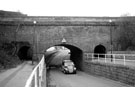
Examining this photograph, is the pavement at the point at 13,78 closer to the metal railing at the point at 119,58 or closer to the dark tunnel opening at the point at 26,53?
the metal railing at the point at 119,58

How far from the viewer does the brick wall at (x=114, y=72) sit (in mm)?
14364

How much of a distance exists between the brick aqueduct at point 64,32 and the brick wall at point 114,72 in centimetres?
640

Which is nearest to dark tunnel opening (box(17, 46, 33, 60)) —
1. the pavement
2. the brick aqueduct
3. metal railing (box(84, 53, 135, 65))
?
the brick aqueduct

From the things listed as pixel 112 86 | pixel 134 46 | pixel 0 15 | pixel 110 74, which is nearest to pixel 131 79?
pixel 112 86

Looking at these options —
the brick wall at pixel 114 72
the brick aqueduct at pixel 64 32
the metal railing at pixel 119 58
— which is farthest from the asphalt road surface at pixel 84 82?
the brick aqueduct at pixel 64 32

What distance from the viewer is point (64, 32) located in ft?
99.2

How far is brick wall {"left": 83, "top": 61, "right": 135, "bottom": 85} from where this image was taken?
566 inches

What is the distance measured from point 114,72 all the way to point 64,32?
14181 mm

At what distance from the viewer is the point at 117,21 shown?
30.5 meters

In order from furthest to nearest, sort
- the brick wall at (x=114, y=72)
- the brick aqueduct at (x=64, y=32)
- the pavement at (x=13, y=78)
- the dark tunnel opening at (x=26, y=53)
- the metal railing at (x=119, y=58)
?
the dark tunnel opening at (x=26, y=53) < the brick aqueduct at (x=64, y=32) < the metal railing at (x=119, y=58) < the brick wall at (x=114, y=72) < the pavement at (x=13, y=78)

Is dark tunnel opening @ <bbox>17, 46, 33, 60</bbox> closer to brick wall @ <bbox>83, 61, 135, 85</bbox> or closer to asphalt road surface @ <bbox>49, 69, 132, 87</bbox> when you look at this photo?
brick wall @ <bbox>83, 61, 135, 85</bbox>

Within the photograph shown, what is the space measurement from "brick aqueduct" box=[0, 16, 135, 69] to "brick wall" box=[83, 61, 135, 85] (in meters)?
6.40

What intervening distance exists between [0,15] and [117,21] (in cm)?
1775

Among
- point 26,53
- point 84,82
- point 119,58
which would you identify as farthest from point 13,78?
point 26,53
